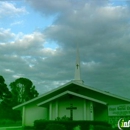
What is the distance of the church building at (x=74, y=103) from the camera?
2664cm

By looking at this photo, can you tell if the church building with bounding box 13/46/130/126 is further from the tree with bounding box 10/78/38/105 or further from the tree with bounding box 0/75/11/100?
the tree with bounding box 10/78/38/105

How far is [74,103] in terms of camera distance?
27969mm

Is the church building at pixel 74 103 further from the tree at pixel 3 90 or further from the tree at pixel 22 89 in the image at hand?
the tree at pixel 22 89

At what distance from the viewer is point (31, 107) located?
30.3m

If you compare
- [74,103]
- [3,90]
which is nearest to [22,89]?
[3,90]

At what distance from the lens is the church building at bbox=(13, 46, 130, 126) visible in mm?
26641

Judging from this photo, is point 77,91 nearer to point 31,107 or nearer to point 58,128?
point 31,107

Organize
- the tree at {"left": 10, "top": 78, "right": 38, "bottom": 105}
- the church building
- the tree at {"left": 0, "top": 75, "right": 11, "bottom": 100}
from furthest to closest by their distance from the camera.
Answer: the tree at {"left": 10, "top": 78, "right": 38, "bottom": 105} < the tree at {"left": 0, "top": 75, "right": 11, "bottom": 100} < the church building

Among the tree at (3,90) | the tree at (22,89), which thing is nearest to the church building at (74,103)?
the tree at (3,90)

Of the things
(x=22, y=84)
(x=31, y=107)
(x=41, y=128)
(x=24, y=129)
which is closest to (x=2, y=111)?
(x=22, y=84)

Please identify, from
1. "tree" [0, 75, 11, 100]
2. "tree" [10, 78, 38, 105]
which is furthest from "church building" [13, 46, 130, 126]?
"tree" [10, 78, 38, 105]

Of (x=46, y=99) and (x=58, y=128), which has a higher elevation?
(x=46, y=99)

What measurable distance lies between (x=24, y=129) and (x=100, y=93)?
742 centimetres

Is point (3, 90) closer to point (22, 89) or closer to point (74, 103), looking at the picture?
point (22, 89)
